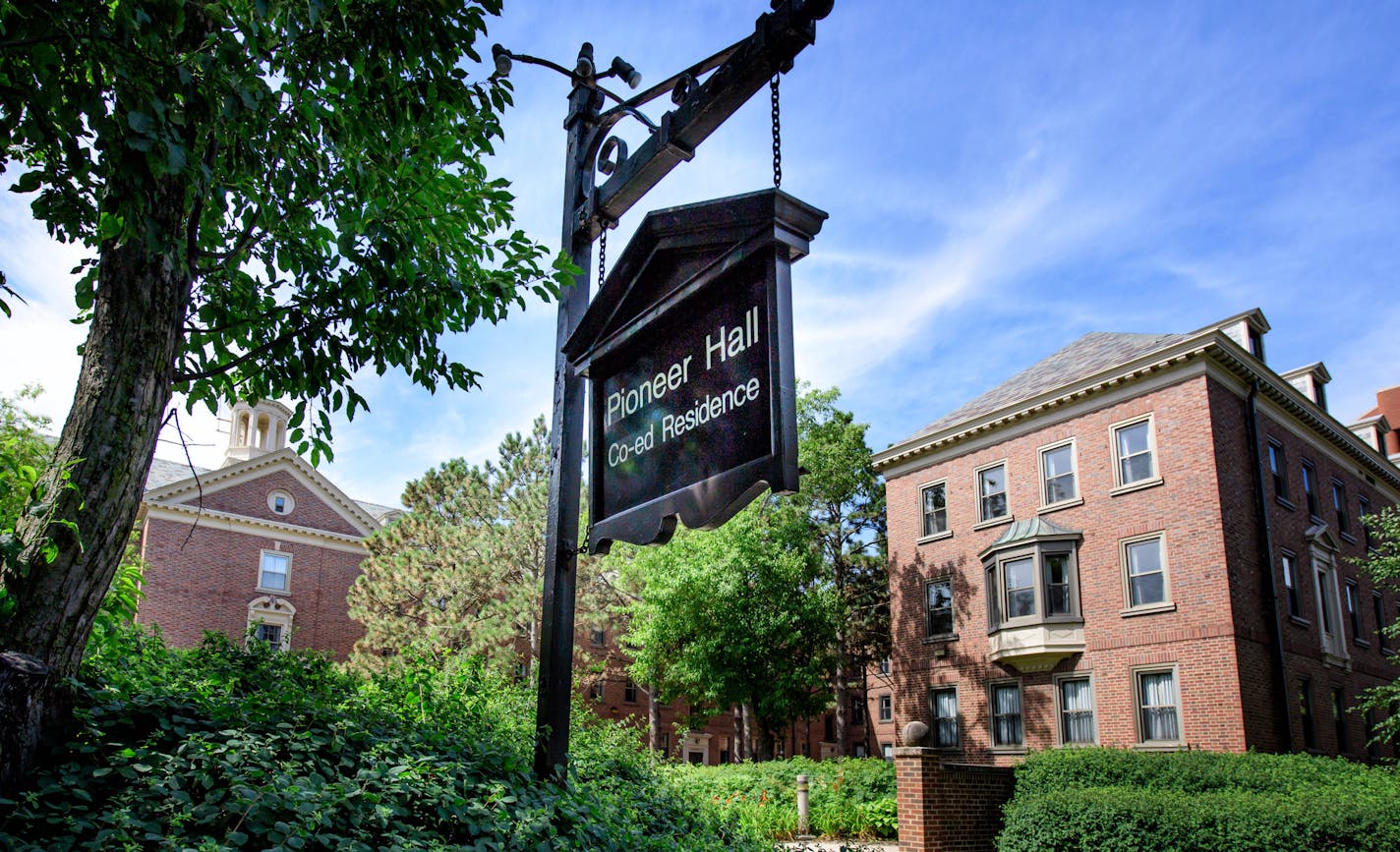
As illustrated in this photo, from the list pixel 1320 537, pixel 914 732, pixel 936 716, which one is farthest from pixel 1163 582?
pixel 914 732

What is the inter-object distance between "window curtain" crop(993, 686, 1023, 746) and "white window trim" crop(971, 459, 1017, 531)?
445cm

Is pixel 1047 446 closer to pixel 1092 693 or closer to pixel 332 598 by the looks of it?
pixel 1092 693

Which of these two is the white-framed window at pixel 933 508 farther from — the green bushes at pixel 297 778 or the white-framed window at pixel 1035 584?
the green bushes at pixel 297 778

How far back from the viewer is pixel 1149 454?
23.8m

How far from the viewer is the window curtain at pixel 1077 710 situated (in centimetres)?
2373

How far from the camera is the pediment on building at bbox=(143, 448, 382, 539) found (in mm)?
39000

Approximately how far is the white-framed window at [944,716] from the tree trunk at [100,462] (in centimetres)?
2549

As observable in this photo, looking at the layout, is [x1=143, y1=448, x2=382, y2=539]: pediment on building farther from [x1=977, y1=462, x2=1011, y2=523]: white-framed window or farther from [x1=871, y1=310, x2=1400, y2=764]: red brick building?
[x1=977, y1=462, x2=1011, y2=523]: white-framed window

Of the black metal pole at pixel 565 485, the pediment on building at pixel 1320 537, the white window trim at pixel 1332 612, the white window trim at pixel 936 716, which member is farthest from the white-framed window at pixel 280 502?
the black metal pole at pixel 565 485

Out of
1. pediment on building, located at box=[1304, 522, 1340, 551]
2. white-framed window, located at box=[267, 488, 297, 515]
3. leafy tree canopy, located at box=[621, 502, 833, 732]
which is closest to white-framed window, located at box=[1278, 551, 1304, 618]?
pediment on building, located at box=[1304, 522, 1340, 551]

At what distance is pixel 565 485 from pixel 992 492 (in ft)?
78.9

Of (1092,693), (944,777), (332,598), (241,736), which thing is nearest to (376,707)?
(241,736)

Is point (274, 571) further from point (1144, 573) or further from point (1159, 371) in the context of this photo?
point (1159, 371)

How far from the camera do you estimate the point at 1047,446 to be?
1032 inches
